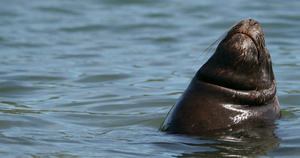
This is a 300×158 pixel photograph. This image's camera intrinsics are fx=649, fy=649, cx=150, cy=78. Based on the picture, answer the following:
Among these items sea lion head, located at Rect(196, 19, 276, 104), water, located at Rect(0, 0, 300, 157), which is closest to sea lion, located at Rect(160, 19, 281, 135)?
sea lion head, located at Rect(196, 19, 276, 104)

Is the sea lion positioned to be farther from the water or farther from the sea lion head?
the water

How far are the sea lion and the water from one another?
0.18 meters

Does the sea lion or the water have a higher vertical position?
the sea lion

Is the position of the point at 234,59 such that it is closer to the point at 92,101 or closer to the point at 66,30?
the point at 92,101

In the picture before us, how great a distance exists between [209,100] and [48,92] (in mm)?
3637

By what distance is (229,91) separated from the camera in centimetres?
537

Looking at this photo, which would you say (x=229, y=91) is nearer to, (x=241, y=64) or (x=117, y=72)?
(x=241, y=64)

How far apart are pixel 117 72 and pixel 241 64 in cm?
469

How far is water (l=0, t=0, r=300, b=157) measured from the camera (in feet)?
16.8

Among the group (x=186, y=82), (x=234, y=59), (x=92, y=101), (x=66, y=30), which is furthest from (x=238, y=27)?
(x=66, y=30)

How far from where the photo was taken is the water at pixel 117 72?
16.8 ft

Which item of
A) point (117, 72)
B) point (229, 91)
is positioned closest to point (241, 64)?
point (229, 91)

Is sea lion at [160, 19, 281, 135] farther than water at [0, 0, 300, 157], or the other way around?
sea lion at [160, 19, 281, 135]

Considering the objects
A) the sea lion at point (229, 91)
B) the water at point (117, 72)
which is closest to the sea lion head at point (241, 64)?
the sea lion at point (229, 91)
